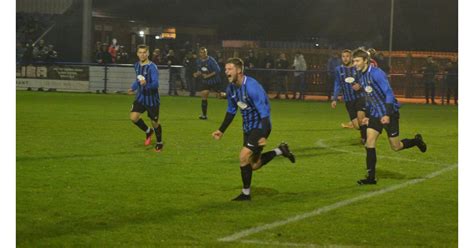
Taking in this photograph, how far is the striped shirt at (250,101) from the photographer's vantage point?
9.60m

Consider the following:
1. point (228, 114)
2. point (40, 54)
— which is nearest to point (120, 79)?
point (40, 54)

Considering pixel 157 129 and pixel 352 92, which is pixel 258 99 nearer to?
pixel 157 129

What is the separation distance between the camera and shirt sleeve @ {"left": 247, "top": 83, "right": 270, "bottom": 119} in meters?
9.59

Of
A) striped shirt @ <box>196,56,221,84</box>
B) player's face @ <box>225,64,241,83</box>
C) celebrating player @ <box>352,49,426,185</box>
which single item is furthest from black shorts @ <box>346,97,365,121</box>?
striped shirt @ <box>196,56,221,84</box>

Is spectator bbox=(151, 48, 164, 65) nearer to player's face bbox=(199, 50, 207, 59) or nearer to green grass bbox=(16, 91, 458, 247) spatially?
player's face bbox=(199, 50, 207, 59)

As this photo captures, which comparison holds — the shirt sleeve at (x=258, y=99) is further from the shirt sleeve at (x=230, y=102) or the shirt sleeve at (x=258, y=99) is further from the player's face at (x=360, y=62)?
the player's face at (x=360, y=62)

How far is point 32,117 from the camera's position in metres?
20.8

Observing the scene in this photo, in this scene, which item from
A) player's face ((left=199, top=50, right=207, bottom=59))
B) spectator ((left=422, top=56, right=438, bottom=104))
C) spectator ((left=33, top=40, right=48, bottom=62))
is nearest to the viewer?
player's face ((left=199, top=50, right=207, bottom=59))

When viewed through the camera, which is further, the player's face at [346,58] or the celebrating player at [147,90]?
the player's face at [346,58]

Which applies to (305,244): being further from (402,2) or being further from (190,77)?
(402,2)

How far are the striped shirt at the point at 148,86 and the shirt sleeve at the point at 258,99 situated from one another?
17.0 feet

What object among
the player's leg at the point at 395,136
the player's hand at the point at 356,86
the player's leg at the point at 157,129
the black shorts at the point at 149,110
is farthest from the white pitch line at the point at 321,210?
the black shorts at the point at 149,110

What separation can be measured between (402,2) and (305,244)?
3932cm
